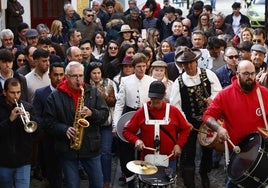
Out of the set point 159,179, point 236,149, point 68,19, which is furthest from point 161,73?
point 68,19

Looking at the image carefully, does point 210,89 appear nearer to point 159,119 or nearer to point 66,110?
point 159,119

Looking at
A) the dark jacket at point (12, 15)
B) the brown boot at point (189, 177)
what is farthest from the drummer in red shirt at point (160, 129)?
the dark jacket at point (12, 15)

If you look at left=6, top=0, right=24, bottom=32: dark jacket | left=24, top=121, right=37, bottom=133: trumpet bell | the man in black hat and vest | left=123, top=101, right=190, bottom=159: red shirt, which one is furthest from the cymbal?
left=6, top=0, right=24, bottom=32: dark jacket

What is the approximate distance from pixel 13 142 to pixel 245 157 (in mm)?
2712

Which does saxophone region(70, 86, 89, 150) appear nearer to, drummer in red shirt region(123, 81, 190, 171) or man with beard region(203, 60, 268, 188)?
drummer in red shirt region(123, 81, 190, 171)

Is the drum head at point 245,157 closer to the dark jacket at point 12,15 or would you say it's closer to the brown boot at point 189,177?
the brown boot at point 189,177

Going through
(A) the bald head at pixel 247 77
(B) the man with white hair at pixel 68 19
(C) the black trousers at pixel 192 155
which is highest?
(B) the man with white hair at pixel 68 19

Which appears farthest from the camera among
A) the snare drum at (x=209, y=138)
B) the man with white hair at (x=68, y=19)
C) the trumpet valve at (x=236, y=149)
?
the man with white hair at (x=68, y=19)

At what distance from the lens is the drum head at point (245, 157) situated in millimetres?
6891

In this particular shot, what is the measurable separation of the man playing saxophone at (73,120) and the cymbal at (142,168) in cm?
69

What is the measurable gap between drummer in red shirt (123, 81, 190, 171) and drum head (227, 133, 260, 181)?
0.77 meters

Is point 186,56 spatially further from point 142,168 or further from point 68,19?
point 68,19

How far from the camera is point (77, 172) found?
7.79 metres

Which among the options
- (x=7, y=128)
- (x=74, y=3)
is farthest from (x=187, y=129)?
(x=74, y=3)
